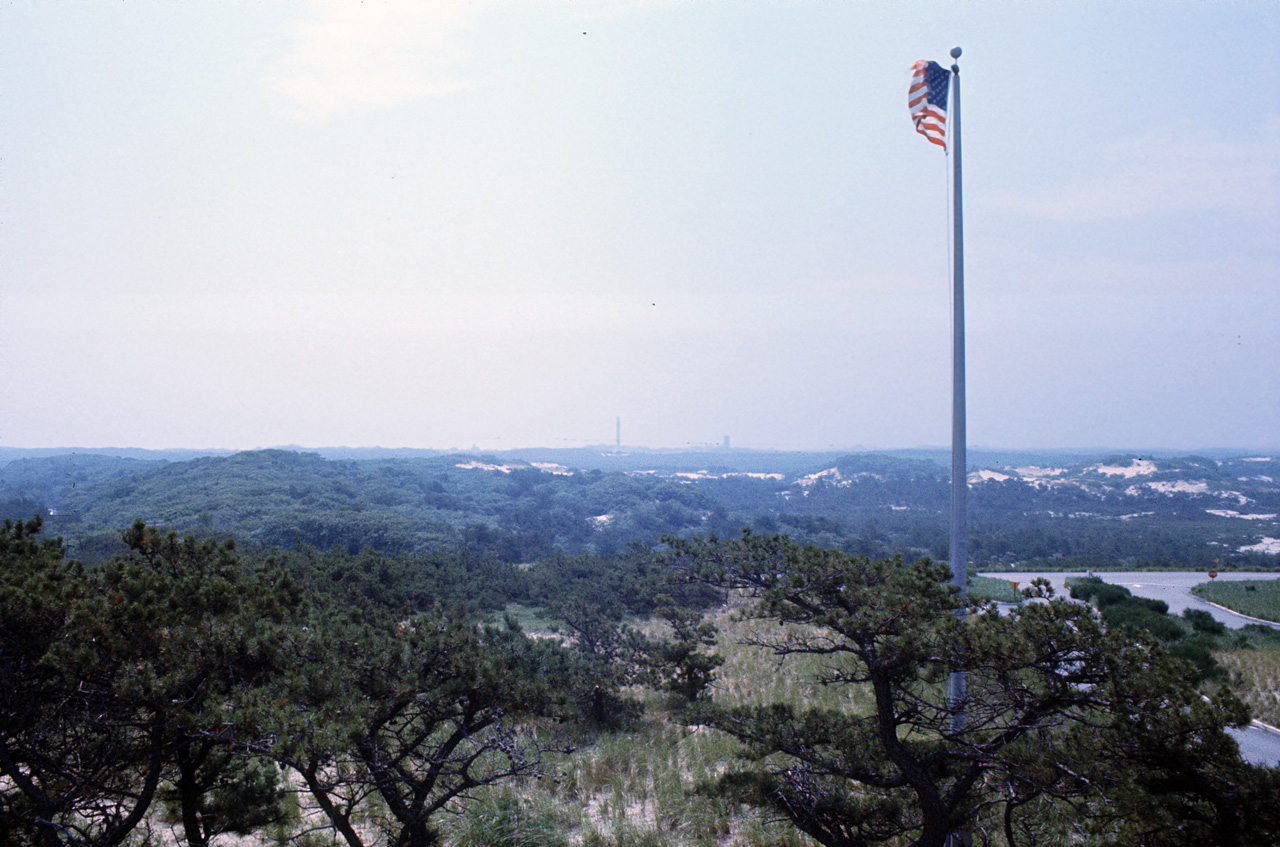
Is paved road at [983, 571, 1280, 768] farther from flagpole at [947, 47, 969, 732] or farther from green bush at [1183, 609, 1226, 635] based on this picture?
flagpole at [947, 47, 969, 732]

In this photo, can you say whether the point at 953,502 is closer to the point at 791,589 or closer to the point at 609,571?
the point at 791,589

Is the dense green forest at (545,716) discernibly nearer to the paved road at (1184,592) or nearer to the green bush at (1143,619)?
the paved road at (1184,592)

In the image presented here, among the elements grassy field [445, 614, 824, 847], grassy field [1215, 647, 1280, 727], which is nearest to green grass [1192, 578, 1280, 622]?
grassy field [1215, 647, 1280, 727]

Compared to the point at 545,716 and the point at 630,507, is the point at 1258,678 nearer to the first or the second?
the point at 545,716

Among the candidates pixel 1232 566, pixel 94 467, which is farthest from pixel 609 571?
pixel 94 467

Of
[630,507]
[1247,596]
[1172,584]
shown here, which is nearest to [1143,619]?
[1247,596]

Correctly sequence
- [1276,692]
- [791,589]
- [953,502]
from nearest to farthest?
[791,589] < [953,502] < [1276,692]
